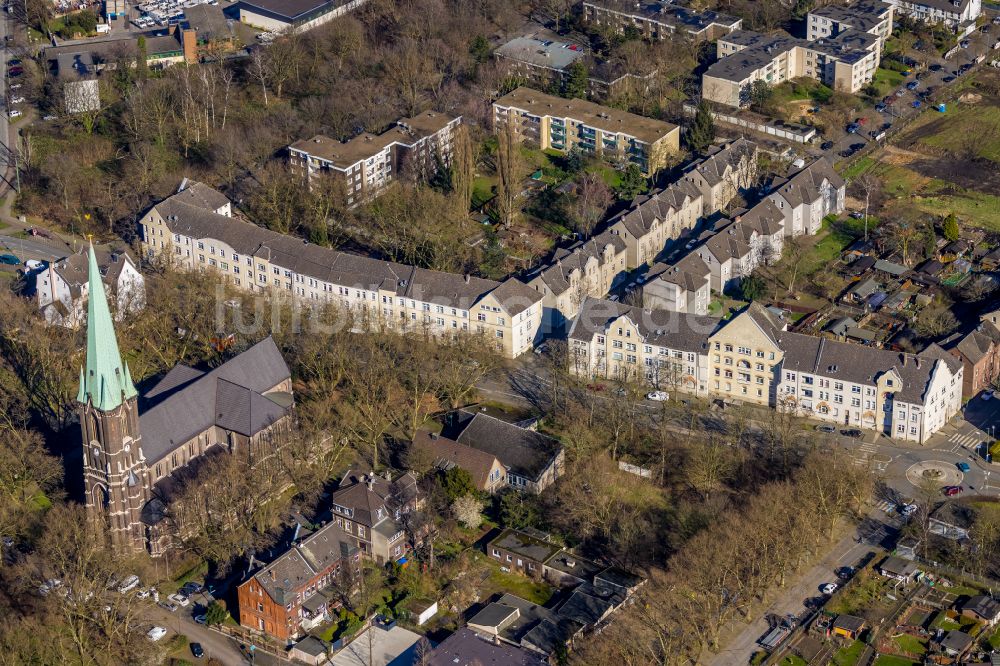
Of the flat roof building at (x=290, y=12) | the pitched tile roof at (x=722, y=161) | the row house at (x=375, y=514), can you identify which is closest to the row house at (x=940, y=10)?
the pitched tile roof at (x=722, y=161)

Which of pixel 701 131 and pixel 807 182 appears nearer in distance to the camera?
pixel 807 182

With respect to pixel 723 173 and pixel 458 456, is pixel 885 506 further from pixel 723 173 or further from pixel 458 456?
pixel 723 173

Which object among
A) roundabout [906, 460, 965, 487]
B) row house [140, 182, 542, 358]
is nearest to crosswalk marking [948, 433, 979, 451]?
roundabout [906, 460, 965, 487]

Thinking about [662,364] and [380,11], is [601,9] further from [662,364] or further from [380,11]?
[662,364]

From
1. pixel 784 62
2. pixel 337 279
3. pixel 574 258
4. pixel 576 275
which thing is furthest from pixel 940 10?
pixel 337 279

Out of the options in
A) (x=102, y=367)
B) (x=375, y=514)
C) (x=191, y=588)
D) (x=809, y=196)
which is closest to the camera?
(x=102, y=367)

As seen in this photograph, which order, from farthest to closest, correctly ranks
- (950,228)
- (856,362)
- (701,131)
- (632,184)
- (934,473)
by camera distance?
(701,131) → (632,184) → (950,228) → (856,362) → (934,473)

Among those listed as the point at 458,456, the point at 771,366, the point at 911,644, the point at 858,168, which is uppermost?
the point at 771,366
